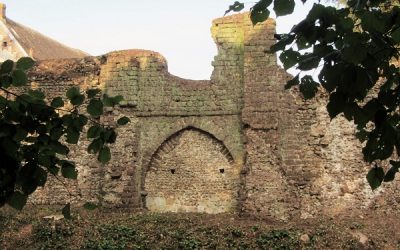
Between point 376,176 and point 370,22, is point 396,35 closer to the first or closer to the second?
point 370,22

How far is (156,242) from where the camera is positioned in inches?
504

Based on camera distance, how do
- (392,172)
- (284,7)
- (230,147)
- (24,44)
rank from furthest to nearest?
(24,44) < (230,147) < (392,172) < (284,7)

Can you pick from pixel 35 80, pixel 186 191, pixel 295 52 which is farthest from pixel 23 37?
pixel 295 52

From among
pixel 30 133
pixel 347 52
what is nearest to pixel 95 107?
pixel 30 133

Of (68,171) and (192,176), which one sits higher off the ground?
(192,176)

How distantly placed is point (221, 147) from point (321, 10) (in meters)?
11.2

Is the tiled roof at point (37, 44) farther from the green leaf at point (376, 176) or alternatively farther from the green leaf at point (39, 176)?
the green leaf at point (376, 176)

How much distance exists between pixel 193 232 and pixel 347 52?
998cm

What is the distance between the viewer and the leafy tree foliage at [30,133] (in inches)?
163

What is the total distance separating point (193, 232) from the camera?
12.9 m

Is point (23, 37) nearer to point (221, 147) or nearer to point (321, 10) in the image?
point (221, 147)

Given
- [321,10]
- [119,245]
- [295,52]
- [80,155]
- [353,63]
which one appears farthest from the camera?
[80,155]

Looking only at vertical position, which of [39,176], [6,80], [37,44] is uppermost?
[37,44]

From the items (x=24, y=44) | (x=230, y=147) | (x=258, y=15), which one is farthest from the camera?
(x=24, y=44)
